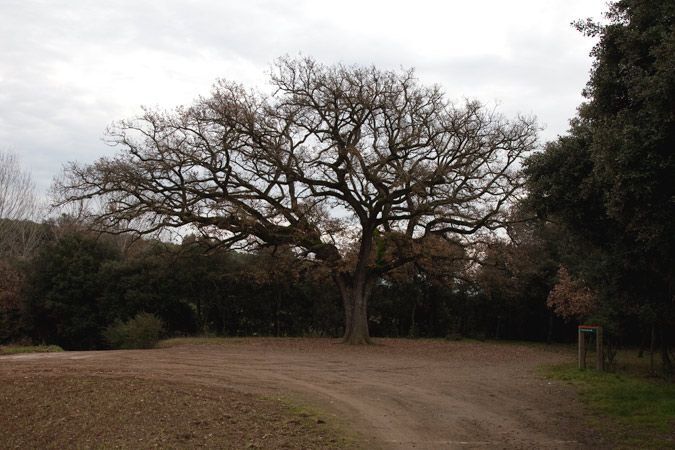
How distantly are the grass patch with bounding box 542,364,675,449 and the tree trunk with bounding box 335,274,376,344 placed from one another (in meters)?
9.37

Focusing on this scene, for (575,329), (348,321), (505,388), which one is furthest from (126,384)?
(575,329)

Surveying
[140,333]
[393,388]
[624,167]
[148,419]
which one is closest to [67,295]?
[140,333]

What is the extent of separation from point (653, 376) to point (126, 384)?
11.5 m

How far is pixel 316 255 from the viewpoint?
21609 millimetres

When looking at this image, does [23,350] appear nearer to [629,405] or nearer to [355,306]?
[355,306]

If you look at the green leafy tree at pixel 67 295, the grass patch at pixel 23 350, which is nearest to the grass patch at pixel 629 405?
the grass patch at pixel 23 350

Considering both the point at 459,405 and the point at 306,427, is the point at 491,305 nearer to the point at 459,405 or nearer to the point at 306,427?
the point at 459,405

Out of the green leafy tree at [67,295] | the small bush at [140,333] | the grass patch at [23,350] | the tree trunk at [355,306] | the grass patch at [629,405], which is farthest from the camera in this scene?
the green leafy tree at [67,295]

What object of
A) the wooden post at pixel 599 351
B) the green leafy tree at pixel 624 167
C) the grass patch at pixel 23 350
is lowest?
the grass patch at pixel 23 350

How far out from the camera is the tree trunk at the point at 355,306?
2148 cm

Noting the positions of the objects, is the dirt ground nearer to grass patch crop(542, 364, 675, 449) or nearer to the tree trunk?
grass patch crop(542, 364, 675, 449)

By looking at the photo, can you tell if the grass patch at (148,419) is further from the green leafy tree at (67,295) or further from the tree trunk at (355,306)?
the green leafy tree at (67,295)

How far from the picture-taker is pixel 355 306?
71.3ft

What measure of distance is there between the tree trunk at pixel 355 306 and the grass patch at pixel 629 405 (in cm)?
937
